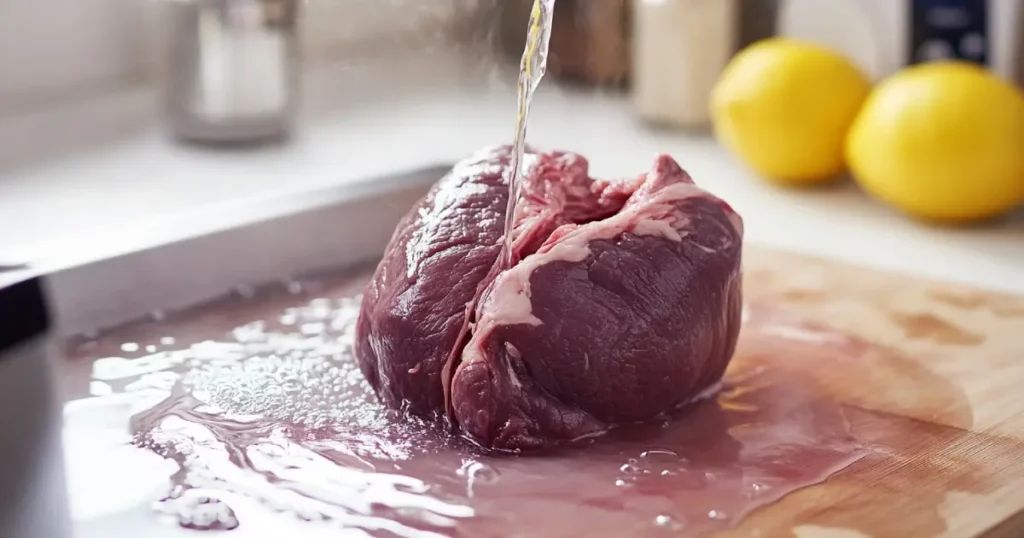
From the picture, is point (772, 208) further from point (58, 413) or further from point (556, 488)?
point (58, 413)

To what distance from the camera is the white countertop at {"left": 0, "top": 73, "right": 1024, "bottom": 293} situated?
66.4 inches

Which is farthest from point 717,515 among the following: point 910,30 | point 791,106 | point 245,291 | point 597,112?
point 597,112

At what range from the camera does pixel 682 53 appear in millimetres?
2023

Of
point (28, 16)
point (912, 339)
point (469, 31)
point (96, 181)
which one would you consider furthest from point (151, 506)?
point (469, 31)

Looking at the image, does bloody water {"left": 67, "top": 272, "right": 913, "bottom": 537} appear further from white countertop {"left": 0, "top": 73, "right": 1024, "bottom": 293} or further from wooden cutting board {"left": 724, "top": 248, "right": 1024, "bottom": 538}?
white countertop {"left": 0, "top": 73, "right": 1024, "bottom": 293}

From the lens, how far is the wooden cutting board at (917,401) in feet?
3.30

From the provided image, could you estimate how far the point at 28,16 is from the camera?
78.5 inches

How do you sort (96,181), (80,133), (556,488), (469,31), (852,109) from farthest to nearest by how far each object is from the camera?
(469,31) → (80,133) → (96,181) → (852,109) → (556,488)

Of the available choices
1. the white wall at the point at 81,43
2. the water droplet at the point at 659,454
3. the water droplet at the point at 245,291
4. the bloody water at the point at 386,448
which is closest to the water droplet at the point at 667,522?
the bloody water at the point at 386,448

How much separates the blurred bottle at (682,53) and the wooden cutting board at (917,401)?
52cm

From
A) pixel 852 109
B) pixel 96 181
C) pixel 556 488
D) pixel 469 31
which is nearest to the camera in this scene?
pixel 556 488

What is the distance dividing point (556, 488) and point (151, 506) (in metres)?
0.29

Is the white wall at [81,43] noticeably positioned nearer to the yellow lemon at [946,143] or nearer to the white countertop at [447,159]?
the white countertop at [447,159]

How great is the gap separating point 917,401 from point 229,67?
41.8 inches
